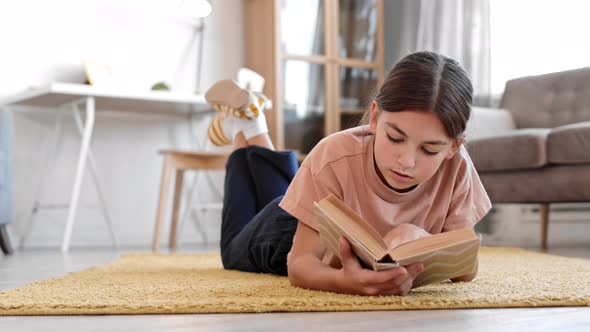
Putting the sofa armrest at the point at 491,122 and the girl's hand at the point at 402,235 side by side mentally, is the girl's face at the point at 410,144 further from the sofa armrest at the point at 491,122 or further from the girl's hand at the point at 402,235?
the sofa armrest at the point at 491,122

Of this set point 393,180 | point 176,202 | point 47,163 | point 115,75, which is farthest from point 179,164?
point 393,180

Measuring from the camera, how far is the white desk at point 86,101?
2918 millimetres

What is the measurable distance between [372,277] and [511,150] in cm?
184

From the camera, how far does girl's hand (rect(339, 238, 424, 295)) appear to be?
3.52ft

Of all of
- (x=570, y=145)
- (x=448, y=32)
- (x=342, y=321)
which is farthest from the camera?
(x=448, y=32)

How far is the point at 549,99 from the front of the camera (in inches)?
131

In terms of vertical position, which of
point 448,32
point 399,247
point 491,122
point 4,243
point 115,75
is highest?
point 448,32

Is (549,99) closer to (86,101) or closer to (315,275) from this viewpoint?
(86,101)

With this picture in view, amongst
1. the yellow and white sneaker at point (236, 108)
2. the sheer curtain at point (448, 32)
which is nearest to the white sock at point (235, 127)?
the yellow and white sneaker at point (236, 108)

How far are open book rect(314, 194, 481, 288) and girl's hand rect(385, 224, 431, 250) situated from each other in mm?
56

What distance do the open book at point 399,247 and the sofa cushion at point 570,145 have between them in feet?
5.34

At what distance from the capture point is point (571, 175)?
102 inches

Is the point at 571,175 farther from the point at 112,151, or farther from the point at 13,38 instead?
the point at 13,38

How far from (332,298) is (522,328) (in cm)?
31
